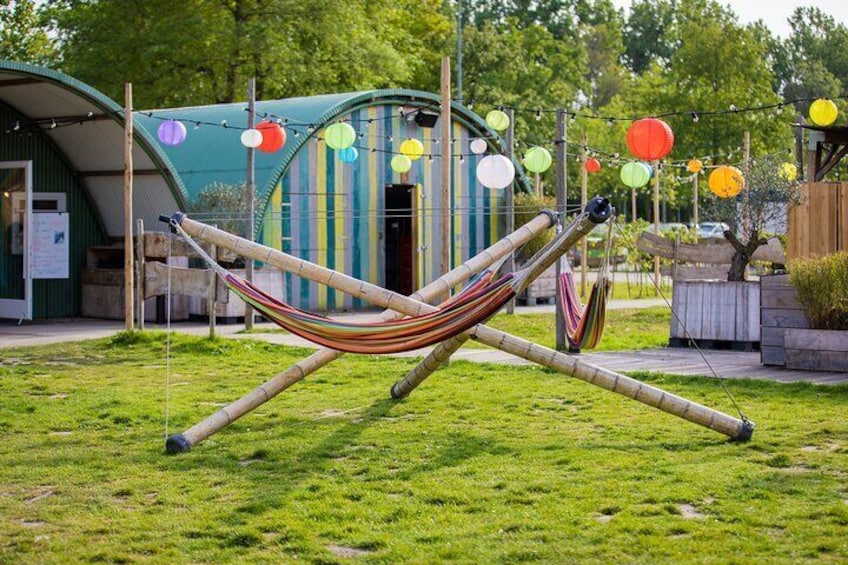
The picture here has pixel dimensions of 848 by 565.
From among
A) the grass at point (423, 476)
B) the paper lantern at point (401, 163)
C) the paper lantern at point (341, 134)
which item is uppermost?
the paper lantern at point (341, 134)

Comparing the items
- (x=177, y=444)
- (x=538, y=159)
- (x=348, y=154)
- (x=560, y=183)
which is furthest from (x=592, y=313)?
(x=348, y=154)

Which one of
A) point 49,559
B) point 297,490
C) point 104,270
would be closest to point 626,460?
point 297,490

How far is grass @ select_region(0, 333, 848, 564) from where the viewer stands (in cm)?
655

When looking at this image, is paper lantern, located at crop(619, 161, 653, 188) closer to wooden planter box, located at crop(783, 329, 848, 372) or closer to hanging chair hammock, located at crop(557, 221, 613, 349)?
wooden planter box, located at crop(783, 329, 848, 372)

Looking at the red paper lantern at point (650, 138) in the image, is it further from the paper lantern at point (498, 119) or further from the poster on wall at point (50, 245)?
the poster on wall at point (50, 245)

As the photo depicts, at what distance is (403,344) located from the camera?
873 cm

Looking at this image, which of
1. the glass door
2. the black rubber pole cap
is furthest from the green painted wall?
the black rubber pole cap

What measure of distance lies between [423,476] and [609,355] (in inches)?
290

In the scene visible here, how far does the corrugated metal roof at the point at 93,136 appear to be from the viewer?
19.8 meters

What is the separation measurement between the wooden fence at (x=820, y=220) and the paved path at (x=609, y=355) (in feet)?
4.93

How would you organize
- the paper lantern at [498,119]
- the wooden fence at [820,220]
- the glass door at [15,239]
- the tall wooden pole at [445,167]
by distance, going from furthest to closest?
the glass door at [15,239] < the paper lantern at [498,119] < the wooden fence at [820,220] < the tall wooden pole at [445,167]

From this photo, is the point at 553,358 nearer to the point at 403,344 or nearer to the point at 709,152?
the point at 403,344

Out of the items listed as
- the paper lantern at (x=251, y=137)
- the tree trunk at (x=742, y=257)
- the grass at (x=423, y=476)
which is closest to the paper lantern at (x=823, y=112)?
the tree trunk at (x=742, y=257)

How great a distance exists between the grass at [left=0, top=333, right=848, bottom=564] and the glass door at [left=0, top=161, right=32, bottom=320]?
8198 millimetres
